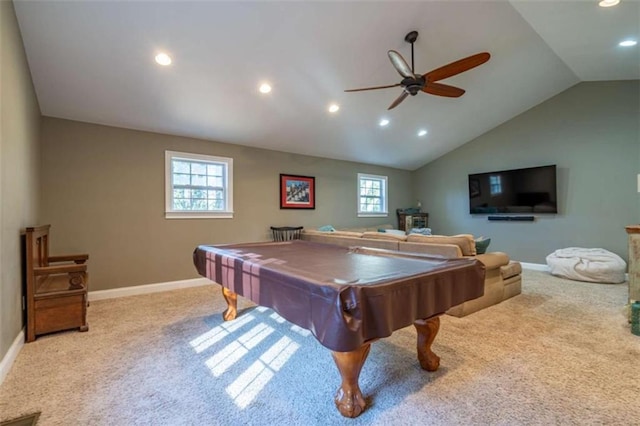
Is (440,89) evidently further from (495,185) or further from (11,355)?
(11,355)

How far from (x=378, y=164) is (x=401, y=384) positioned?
589 cm

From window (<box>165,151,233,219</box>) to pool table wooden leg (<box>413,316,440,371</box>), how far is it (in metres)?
3.70

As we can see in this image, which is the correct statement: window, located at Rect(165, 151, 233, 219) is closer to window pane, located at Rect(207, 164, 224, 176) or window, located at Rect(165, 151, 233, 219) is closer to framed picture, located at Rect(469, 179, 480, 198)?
window pane, located at Rect(207, 164, 224, 176)

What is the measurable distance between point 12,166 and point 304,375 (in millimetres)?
2737

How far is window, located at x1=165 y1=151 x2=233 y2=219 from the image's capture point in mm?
4340

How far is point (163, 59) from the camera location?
2.99 meters

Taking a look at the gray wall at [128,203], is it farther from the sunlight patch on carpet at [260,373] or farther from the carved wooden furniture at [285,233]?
the sunlight patch on carpet at [260,373]

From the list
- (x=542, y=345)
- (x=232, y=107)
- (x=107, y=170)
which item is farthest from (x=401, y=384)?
(x=107, y=170)

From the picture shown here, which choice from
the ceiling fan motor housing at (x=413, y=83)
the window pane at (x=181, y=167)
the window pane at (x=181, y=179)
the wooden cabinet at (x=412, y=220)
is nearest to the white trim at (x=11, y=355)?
the window pane at (x=181, y=179)

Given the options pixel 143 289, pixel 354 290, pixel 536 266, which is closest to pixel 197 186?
pixel 143 289

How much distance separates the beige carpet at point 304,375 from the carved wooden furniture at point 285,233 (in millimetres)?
2340

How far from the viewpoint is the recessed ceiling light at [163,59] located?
2.94m

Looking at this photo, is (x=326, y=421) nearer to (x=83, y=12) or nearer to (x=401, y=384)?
(x=401, y=384)

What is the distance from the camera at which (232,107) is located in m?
3.96
